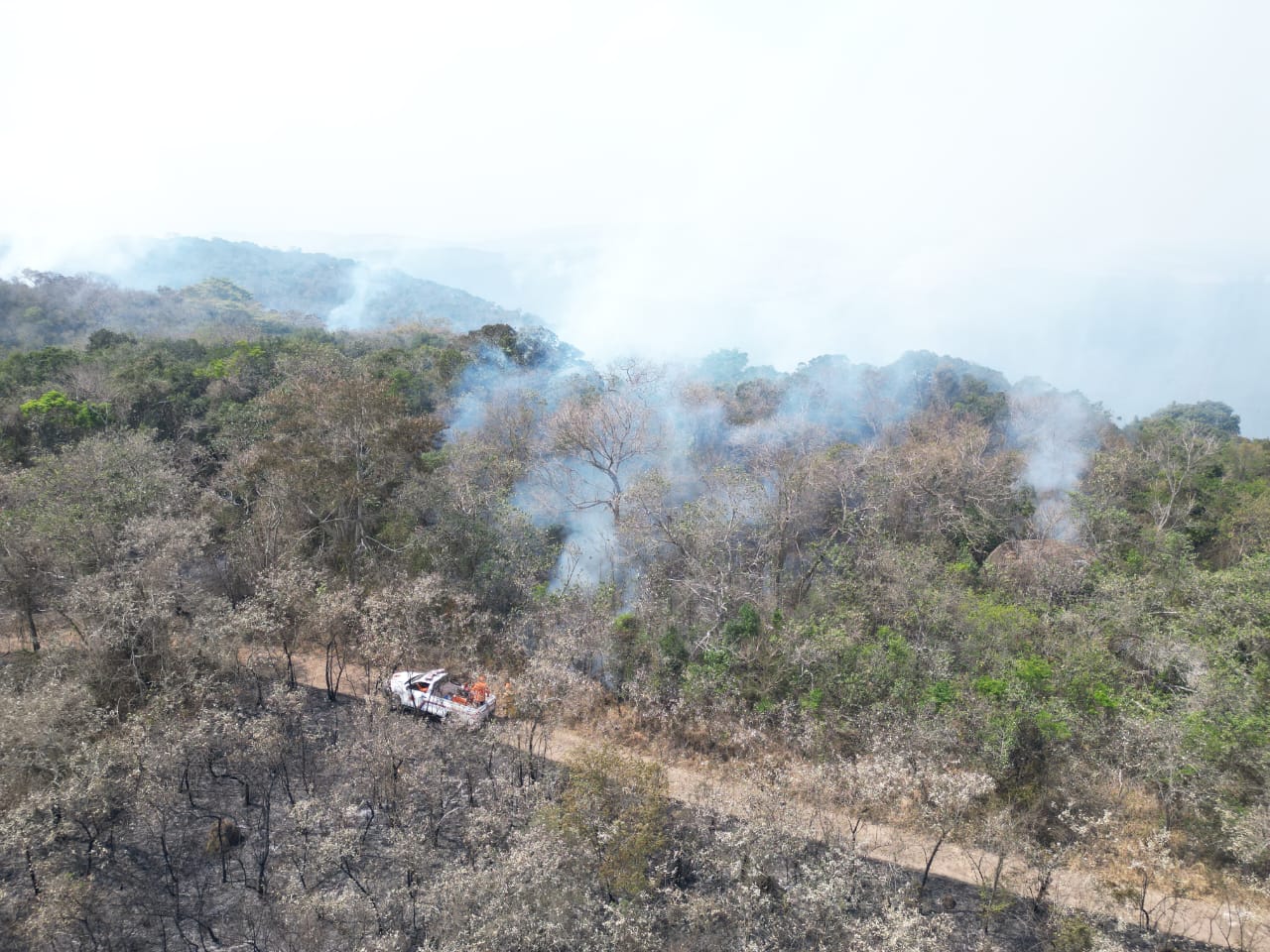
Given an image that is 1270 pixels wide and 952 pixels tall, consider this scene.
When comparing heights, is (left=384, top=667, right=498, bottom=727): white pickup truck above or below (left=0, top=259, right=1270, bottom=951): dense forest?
below

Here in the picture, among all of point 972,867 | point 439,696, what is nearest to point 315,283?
point 439,696

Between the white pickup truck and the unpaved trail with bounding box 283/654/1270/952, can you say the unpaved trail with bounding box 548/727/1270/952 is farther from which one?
the white pickup truck

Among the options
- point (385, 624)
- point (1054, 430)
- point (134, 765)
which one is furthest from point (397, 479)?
point (1054, 430)

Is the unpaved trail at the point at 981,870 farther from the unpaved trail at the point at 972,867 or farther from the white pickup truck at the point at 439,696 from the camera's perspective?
the white pickup truck at the point at 439,696

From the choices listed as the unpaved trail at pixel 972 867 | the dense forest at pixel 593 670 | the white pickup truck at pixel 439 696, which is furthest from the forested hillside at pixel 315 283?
the unpaved trail at pixel 972 867

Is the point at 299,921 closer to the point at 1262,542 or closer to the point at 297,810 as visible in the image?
the point at 297,810

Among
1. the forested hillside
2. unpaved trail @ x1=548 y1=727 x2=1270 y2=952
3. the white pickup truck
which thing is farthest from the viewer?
the forested hillside

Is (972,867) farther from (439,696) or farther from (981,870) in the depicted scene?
(439,696)

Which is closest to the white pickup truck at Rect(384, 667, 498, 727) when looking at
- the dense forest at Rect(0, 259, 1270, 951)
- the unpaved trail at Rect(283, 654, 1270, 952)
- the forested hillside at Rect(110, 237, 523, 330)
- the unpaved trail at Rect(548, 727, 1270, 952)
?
the dense forest at Rect(0, 259, 1270, 951)
